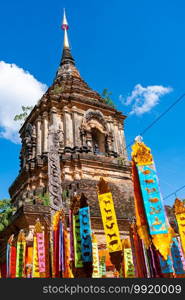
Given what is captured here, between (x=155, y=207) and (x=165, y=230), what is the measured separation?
576 millimetres

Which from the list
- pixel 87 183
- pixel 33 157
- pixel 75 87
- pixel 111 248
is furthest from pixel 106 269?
pixel 75 87

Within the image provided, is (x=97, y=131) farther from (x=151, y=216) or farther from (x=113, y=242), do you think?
(x=151, y=216)

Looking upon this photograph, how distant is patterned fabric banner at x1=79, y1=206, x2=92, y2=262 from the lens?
26.7ft

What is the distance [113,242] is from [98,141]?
45.9 feet

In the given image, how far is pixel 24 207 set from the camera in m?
13.4

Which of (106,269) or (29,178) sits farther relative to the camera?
(29,178)

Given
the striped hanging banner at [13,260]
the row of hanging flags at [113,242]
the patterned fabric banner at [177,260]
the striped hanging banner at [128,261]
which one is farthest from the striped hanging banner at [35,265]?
the patterned fabric banner at [177,260]

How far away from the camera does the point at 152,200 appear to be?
7426mm

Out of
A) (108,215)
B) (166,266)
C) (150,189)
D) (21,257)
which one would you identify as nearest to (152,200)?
(150,189)

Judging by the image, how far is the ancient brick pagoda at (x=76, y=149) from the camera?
16312 mm

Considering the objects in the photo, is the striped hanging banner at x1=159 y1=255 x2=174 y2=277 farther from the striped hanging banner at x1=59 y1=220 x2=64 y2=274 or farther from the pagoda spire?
the pagoda spire

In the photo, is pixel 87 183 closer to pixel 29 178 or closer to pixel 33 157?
pixel 29 178

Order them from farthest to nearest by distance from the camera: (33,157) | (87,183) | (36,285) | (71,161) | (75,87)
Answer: (75,87) → (33,157) → (71,161) → (87,183) → (36,285)

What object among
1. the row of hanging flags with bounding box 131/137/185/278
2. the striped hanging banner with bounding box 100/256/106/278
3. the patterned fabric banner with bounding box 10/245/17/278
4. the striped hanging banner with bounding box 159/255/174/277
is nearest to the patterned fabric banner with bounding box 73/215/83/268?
the row of hanging flags with bounding box 131/137/185/278
